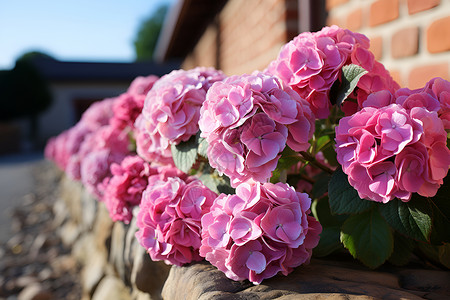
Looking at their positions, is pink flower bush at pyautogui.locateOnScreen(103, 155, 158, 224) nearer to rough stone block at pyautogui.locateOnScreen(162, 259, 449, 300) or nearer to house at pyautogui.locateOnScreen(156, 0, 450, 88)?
rough stone block at pyautogui.locateOnScreen(162, 259, 449, 300)

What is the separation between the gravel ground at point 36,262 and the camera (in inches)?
115

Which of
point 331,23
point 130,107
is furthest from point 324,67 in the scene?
point 130,107

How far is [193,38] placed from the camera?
644 centimetres

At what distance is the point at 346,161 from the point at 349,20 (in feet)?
4.20

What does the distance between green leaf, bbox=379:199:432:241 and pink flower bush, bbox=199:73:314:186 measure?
0.89 ft

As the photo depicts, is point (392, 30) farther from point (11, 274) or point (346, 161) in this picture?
point (11, 274)

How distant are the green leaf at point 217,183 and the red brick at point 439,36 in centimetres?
92

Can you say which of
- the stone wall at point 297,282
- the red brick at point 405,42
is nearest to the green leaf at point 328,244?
the stone wall at point 297,282

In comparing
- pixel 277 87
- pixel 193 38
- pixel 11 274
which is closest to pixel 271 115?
pixel 277 87

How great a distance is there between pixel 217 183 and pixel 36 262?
2.86 metres

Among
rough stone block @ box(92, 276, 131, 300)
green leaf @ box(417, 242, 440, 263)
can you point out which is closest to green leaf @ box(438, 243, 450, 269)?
green leaf @ box(417, 242, 440, 263)

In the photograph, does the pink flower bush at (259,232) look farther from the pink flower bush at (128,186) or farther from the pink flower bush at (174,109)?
the pink flower bush at (128,186)

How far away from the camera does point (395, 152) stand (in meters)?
0.88

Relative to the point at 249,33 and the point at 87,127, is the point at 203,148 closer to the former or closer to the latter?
the point at 249,33
